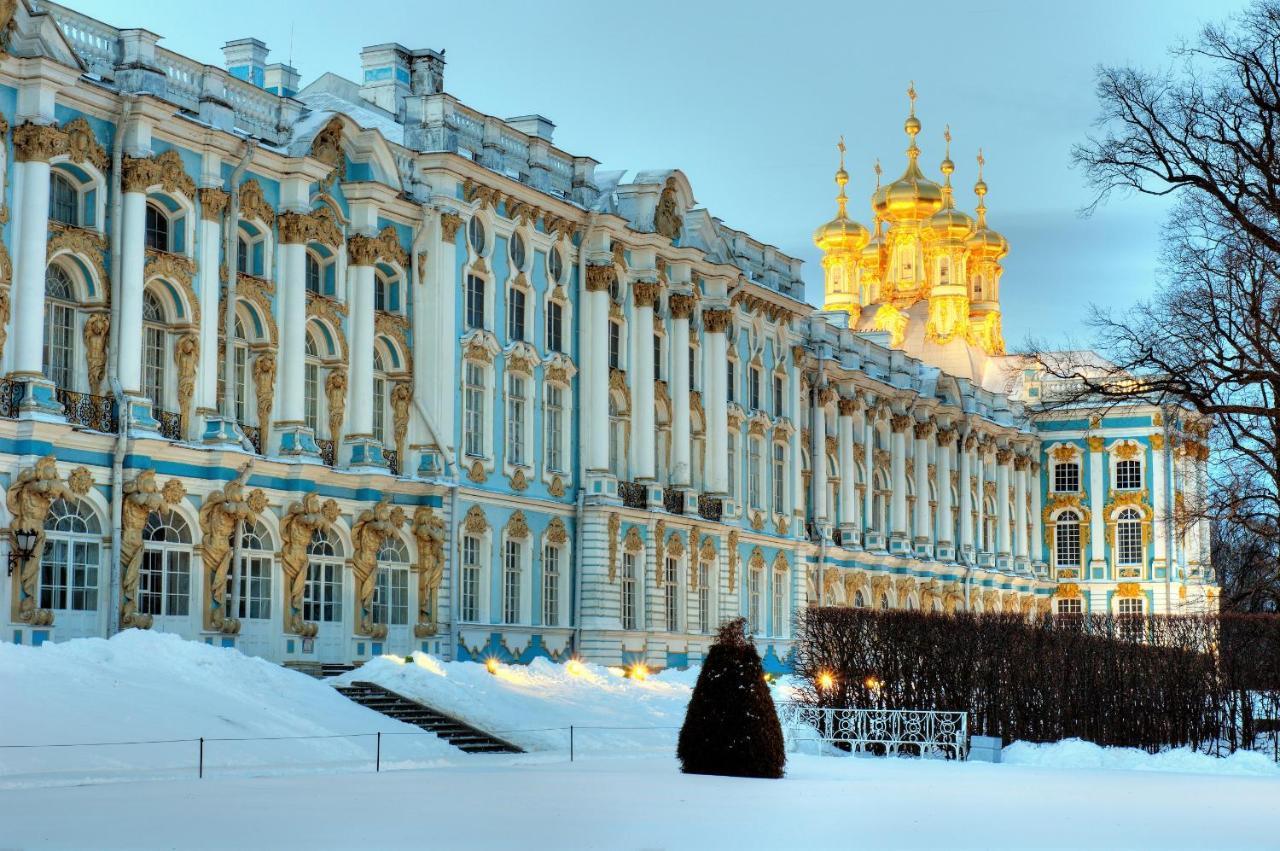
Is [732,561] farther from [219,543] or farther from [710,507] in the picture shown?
[219,543]

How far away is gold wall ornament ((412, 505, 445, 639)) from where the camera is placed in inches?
1558

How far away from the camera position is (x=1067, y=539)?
8181 cm

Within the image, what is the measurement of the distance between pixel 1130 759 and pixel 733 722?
32.1ft

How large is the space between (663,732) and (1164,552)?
4826 cm

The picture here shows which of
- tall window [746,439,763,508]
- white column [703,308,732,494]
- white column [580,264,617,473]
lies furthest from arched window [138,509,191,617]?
tall window [746,439,763,508]

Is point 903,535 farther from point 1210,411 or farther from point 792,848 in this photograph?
point 792,848

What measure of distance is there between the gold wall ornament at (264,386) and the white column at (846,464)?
29.5m

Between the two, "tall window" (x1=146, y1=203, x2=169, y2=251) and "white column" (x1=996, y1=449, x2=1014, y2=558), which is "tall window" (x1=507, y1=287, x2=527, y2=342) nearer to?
→ "tall window" (x1=146, y1=203, x2=169, y2=251)

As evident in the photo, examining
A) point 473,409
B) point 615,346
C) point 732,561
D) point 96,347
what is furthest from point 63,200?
point 732,561

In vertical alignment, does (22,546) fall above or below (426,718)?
A: above

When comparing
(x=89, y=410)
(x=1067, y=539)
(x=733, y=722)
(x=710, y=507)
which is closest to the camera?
(x=733, y=722)

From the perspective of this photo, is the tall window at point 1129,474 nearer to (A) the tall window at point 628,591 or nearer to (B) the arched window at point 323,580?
(A) the tall window at point 628,591

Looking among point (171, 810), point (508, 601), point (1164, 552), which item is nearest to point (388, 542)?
point (508, 601)

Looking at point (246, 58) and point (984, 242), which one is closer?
point (246, 58)
